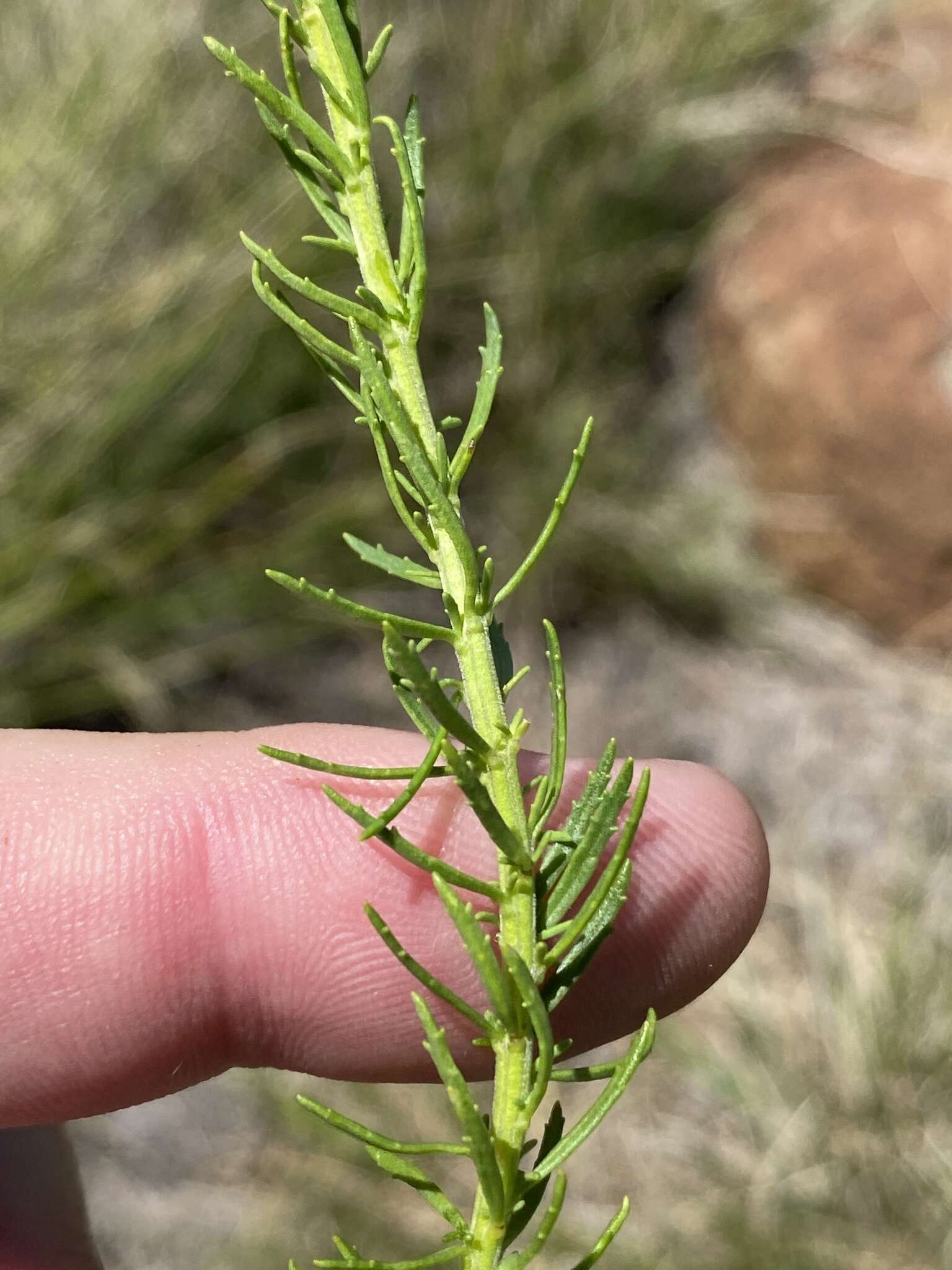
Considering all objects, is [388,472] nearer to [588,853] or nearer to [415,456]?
[415,456]

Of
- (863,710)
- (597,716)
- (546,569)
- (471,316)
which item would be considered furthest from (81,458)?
(863,710)

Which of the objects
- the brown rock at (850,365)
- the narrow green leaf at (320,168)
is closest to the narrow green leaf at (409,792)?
the narrow green leaf at (320,168)

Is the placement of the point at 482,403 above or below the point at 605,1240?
above

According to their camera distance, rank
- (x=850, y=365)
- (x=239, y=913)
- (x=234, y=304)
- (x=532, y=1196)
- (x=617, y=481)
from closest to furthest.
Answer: (x=532, y=1196)
(x=239, y=913)
(x=234, y=304)
(x=850, y=365)
(x=617, y=481)

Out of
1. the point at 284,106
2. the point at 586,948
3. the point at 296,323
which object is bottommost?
the point at 586,948

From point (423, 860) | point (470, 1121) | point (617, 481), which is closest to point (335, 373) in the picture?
point (423, 860)

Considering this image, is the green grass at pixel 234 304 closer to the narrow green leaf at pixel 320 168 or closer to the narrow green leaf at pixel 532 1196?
the narrow green leaf at pixel 320 168

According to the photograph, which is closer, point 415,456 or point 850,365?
point 415,456
